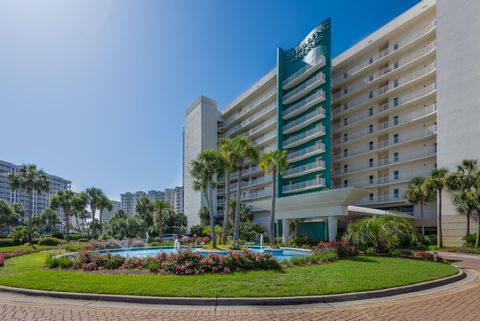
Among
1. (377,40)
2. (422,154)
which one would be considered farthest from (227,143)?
(377,40)

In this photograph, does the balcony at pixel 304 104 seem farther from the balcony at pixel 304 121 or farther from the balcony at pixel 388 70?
the balcony at pixel 388 70

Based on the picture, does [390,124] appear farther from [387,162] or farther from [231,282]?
[231,282]

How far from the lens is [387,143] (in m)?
46.1

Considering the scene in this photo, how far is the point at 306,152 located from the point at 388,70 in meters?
16.9

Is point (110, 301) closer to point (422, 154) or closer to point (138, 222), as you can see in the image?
point (422, 154)

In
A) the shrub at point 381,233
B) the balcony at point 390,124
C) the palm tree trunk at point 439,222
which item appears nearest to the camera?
the shrub at point 381,233

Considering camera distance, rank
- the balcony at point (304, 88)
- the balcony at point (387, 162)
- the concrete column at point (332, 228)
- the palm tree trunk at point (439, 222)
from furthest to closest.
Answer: the balcony at point (304, 88), the balcony at point (387, 162), the palm tree trunk at point (439, 222), the concrete column at point (332, 228)

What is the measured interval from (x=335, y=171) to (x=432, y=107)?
17.6 m

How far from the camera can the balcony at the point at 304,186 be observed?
4772 centimetres

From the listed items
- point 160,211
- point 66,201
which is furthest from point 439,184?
point 66,201

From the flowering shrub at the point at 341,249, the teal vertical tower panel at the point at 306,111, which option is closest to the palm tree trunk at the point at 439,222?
the teal vertical tower panel at the point at 306,111

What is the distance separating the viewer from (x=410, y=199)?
123ft

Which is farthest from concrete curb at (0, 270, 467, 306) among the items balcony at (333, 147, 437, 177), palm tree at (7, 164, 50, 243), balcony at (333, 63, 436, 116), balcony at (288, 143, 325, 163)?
palm tree at (7, 164, 50, 243)

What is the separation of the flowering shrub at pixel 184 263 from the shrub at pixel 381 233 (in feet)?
33.3
